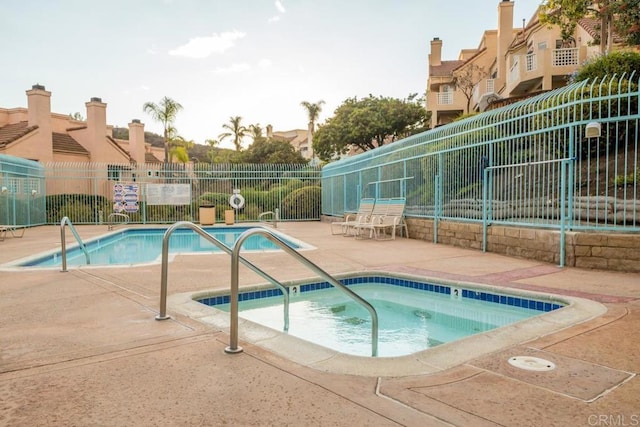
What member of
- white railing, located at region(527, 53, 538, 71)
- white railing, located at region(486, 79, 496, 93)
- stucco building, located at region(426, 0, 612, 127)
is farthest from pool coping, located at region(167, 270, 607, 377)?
white railing, located at region(486, 79, 496, 93)

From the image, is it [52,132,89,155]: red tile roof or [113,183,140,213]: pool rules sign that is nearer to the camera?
[113,183,140,213]: pool rules sign

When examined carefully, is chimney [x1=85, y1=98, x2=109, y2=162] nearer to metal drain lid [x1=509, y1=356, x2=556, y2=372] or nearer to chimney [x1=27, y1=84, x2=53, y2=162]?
chimney [x1=27, y1=84, x2=53, y2=162]

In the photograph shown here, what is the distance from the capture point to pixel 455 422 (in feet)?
6.37

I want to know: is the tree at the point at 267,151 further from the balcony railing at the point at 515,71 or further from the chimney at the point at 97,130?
the balcony railing at the point at 515,71

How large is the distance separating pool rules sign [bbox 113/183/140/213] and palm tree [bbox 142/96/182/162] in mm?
16465

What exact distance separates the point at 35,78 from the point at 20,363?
77.2 ft

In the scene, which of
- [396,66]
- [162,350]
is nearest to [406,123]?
[396,66]

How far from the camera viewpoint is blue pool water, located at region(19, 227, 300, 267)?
9172 mm

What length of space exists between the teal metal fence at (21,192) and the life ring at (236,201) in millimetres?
7693

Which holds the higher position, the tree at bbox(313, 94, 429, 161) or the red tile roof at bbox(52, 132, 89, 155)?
the tree at bbox(313, 94, 429, 161)

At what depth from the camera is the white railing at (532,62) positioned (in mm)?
21719

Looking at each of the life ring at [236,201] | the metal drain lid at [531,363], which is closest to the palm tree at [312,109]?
the life ring at [236,201]

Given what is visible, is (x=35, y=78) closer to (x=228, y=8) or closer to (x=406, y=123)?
(x=228, y=8)

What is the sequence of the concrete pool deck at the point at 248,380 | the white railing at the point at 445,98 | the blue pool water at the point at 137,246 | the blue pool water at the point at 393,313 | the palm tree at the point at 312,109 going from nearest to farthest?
1. the concrete pool deck at the point at 248,380
2. the blue pool water at the point at 393,313
3. the blue pool water at the point at 137,246
4. the white railing at the point at 445,98
5. the palm tree at the point at 312,109
